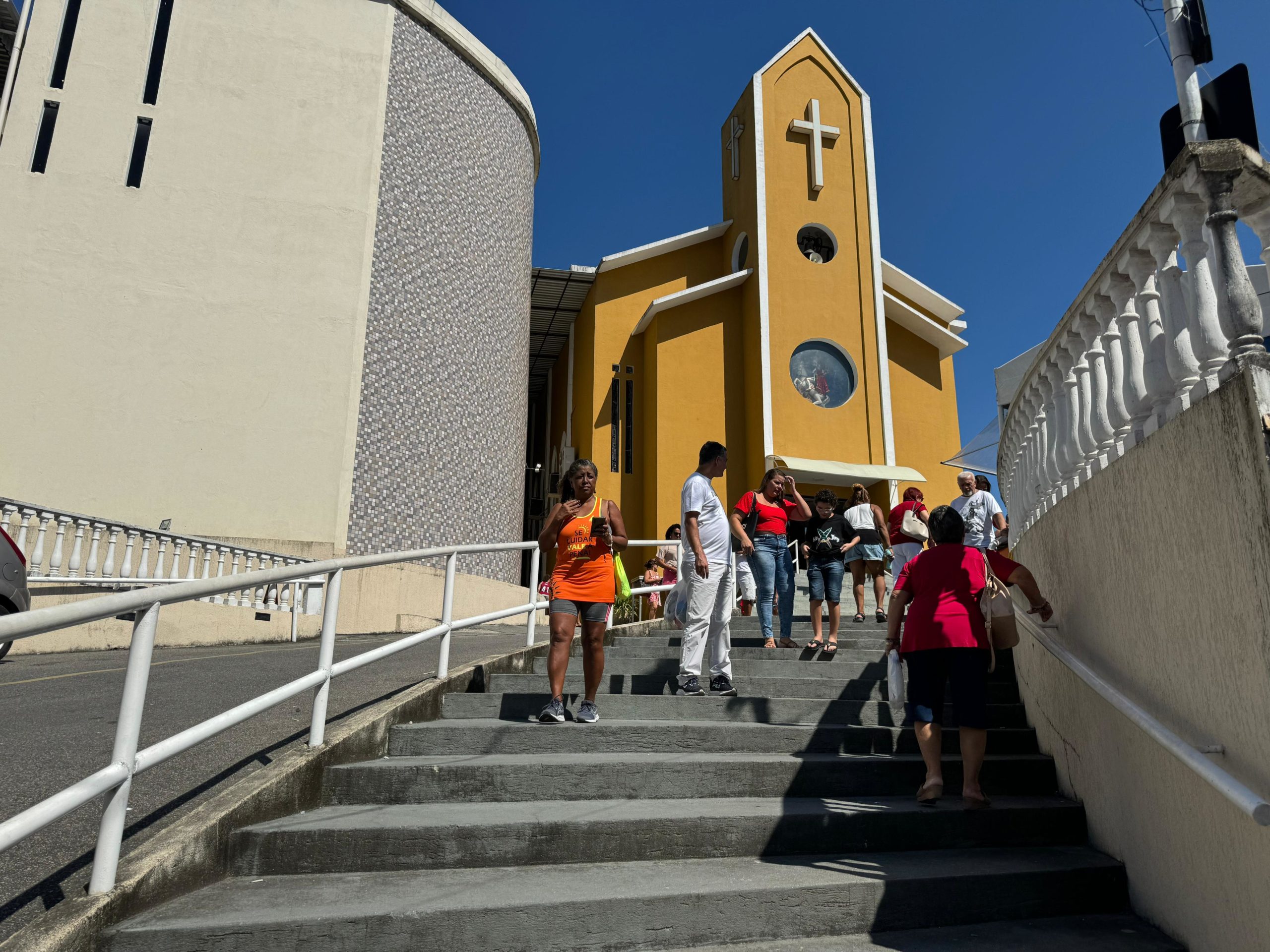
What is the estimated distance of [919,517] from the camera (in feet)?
25.6

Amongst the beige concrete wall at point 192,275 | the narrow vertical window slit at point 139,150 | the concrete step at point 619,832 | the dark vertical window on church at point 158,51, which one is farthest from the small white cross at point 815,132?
the concrete step at point 619,832

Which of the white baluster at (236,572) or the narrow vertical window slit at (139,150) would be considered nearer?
the white baluster at (236,572)

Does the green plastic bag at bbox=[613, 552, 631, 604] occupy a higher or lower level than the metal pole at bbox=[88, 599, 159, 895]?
higher

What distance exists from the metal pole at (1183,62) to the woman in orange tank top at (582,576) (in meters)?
3.95

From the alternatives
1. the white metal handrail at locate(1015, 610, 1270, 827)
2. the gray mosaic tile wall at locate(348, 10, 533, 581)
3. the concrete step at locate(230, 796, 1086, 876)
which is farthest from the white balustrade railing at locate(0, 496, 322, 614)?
the white metal handrail at locate(1015, 610, 1270, 827)

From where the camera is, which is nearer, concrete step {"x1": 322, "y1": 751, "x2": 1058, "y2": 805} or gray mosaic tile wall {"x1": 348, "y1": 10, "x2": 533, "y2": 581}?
concrete step {"x1": 322, "y1": 751, "x2": 1058, "y2": 805}

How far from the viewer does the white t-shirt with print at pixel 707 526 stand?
523 cm

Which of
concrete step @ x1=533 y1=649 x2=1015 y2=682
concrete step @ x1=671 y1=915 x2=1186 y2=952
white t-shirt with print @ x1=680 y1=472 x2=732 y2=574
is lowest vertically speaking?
concrete step @ x1=671 y1=915 x2=1186 y2=952

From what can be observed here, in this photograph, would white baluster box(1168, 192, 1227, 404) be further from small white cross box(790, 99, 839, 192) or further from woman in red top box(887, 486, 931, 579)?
small white cross box(790, 99, 839, 192)

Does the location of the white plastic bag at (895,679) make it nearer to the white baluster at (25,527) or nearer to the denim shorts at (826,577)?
the denim shorts at (826,577)

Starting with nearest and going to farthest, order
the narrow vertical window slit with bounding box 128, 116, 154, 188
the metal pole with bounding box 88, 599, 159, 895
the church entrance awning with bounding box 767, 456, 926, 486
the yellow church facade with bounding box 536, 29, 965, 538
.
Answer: the metal pole with bounding box 88, 599, 159, 895
the narrow vertical window slit with bounding box 128, 116, 154, 188
the church entrance awning with bounding box 767, 456, 926, 486
the yellow church facade with bounding box 536, 29, 965, 538

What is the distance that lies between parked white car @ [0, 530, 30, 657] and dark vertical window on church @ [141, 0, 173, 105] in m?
9.93

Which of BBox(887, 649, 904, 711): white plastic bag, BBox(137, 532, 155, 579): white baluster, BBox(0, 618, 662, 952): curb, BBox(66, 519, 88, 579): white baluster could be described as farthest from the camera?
BBox(137, 532, 155, 579): white baluster

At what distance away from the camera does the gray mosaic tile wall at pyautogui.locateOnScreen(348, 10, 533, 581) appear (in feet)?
45.2
